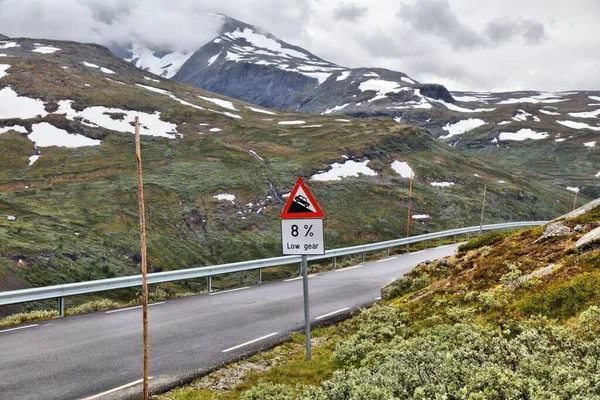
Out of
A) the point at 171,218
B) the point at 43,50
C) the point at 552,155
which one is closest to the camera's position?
the point at 171,218

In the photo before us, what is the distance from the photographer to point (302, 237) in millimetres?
9305

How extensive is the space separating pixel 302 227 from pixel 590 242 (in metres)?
Answer: 6.69

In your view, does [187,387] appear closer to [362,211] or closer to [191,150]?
[362,211]

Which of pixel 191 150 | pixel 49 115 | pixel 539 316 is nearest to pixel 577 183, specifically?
pixel 191 150

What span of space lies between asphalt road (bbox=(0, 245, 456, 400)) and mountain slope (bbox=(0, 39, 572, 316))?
19.2m

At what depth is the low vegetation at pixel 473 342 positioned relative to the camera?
4.95 meters

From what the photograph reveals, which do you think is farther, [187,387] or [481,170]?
[481,170]

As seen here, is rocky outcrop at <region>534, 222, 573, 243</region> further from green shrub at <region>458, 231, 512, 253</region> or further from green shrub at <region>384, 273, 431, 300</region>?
green shrub at <region>384, 273, 431, 300</region>

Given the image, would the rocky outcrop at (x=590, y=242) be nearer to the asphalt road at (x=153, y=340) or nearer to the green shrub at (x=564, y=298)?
the green shrub at (x=564, y=298)

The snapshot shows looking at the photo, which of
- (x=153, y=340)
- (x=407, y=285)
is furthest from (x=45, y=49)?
(x=407, y=285)

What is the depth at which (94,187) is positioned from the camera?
54.9m

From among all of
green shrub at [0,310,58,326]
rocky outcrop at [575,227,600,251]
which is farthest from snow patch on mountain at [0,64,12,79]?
rocky outcrop at [575,227,600,251]

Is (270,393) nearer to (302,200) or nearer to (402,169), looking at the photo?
(302,200)

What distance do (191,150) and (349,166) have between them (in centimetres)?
2461
